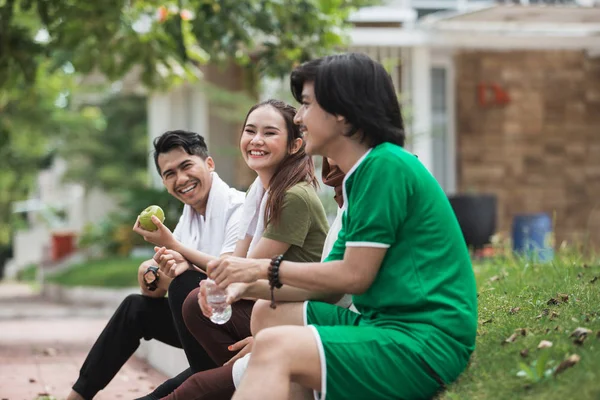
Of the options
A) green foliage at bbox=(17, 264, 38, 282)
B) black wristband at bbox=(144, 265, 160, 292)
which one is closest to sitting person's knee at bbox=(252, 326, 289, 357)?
black wristband at bbox=(144, 265, 160, 292)

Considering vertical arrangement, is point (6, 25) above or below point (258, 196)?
above

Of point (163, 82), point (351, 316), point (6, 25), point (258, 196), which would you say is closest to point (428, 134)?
point (163, 82)

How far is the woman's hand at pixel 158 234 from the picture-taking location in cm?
472

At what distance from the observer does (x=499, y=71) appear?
15.9 metres

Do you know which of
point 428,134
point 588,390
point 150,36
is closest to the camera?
point 588,390

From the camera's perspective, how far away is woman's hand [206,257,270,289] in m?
3.62

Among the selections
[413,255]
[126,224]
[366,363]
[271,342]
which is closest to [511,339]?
[413,255]

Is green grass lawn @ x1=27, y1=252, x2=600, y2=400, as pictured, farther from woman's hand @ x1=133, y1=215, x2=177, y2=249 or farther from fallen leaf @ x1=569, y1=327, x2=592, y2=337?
woman's hand @ x1=133, y1=215, x2=177, y2=249

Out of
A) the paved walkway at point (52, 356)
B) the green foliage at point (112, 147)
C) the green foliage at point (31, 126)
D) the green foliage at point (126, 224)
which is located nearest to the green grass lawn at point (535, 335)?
the paved walkway at point (52, 356)

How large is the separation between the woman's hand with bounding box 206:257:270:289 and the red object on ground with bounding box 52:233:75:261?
21094 mm

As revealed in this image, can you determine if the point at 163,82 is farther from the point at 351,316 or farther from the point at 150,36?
the point at 351,316

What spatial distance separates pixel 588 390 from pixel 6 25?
23.8 ft

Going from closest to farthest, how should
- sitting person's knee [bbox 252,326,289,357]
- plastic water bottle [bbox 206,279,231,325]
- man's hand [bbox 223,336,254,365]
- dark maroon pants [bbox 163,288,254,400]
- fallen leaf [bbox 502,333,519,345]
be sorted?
sitting person's knee [bbox 252,326,289,357] < plastic water bottle [bbox 206,279,231,325] < fallen leaf [bbox 502,333,519,345] < man's hand [bbox 223,336,254,365] < dark maroon pants [bbox 163,288,254,400]

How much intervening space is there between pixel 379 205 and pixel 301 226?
97 centimetres
